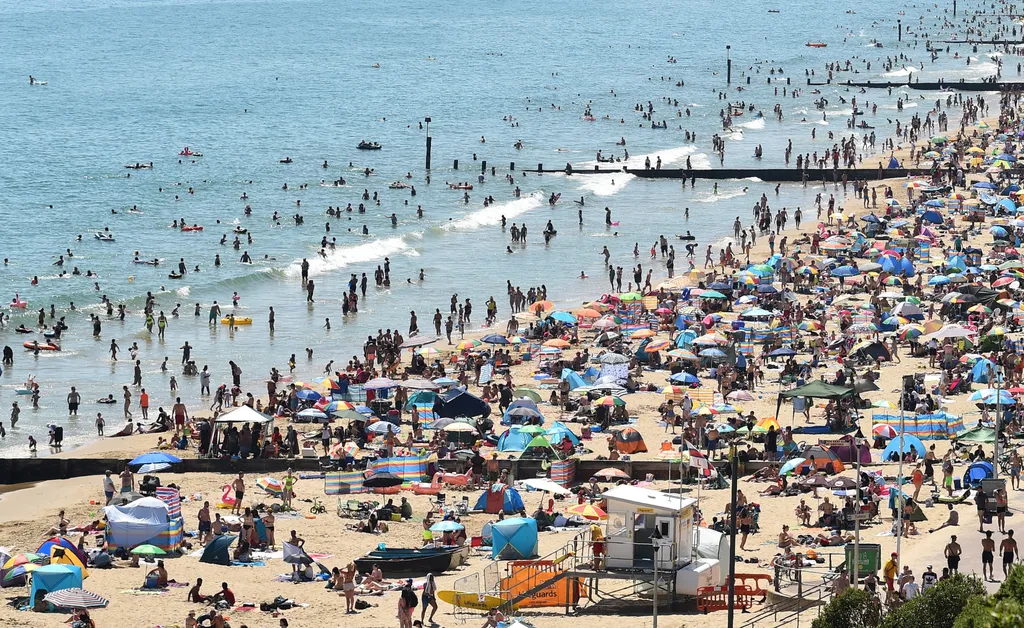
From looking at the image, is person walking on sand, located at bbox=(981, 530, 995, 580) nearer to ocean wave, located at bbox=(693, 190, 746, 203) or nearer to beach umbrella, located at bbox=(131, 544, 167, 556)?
beach umbrella, located at bbox=(131, 544, 167, 556)

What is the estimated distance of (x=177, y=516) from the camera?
2566cm

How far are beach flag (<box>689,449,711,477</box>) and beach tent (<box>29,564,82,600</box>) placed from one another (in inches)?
399

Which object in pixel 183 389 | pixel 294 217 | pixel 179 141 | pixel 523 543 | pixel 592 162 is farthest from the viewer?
pixel 179 141

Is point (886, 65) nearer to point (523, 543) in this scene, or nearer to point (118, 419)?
Result: point (118, 419)

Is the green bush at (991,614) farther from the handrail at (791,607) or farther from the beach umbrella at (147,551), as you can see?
the beach umbrella at (147,551)

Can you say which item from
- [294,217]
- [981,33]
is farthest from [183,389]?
[981,33]

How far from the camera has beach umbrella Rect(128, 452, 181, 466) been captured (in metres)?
28.9

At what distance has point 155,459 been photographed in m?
29.1

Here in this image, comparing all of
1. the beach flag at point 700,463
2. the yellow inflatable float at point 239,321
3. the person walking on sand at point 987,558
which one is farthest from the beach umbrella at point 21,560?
the yellow inflatable float at point 239,321

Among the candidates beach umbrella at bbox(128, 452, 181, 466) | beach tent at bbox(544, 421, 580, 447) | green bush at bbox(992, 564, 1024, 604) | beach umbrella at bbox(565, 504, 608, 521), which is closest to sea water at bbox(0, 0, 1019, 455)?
beach umbrella at bbox(128, 452, 181, 466)

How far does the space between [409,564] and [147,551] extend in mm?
4377

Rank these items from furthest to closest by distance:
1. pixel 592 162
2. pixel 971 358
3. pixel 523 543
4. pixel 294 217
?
pixel 592 162 < pixel 294 217 < pixel 971 358 < pixel 523 543

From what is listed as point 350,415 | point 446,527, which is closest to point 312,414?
point 350,415

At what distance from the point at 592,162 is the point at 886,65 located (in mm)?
46159
